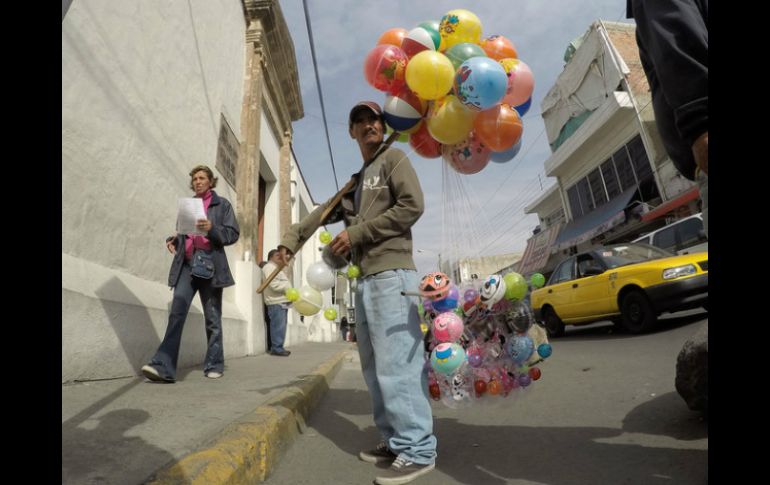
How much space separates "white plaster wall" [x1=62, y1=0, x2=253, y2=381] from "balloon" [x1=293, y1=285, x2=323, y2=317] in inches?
58.4

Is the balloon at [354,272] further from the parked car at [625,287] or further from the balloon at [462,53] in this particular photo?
the parked car at [625,287]

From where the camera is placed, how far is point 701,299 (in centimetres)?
595

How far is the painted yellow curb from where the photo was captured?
1.58 metres

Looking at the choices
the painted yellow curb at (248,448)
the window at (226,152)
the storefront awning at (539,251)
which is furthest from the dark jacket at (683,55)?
the storefront awning at (539,251)

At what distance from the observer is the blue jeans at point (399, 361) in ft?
6.94

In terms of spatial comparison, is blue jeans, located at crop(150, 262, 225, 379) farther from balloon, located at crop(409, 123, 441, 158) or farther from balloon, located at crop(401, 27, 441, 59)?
balloon, located at crop(401, 27, 441, 59)

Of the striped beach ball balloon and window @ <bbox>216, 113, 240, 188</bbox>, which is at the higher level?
window @ <bbox>216, 113, 240, 188</bbox>

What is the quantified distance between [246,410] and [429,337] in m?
1.15

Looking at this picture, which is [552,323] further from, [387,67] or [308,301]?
[387,67]

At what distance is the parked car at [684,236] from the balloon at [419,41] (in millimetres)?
7110

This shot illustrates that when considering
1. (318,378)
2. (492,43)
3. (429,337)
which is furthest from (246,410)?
(492,43)

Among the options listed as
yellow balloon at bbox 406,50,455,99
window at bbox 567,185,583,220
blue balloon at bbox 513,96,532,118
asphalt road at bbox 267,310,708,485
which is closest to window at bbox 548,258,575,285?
asphalt road at bbox 267,310,708,485
